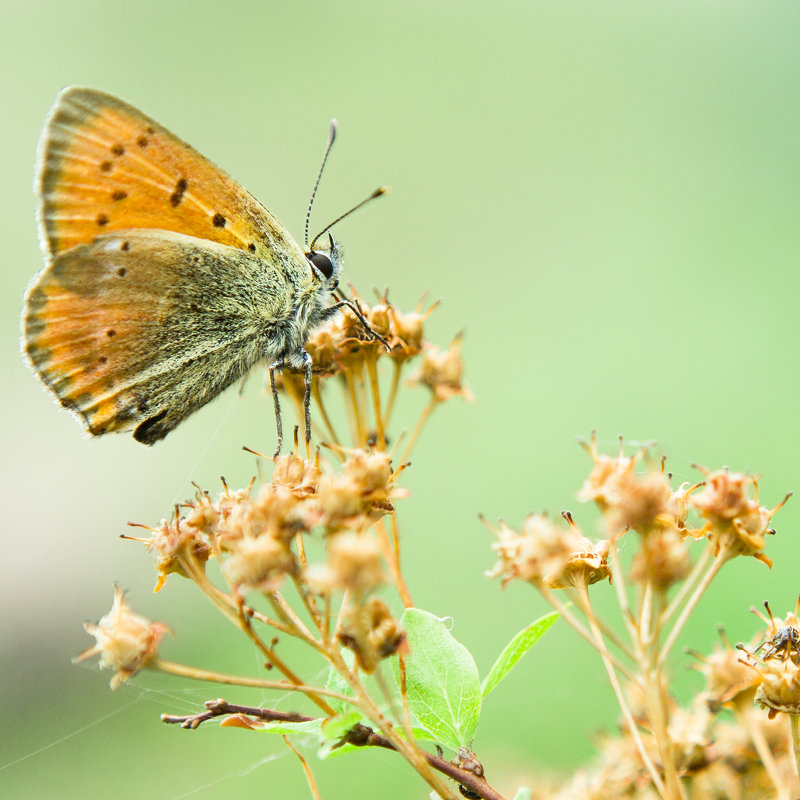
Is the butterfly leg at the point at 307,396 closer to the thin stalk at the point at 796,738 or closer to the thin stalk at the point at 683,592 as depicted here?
the thin stalk at the point at 683,592

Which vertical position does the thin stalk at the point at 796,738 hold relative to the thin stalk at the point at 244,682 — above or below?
below

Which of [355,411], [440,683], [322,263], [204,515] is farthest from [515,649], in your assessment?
[322,263]

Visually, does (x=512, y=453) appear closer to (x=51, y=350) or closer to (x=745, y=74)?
(x=51, y=350)

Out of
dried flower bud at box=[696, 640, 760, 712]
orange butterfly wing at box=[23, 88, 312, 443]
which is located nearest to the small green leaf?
dried flower bud at box=[696, 640, 760, 712]

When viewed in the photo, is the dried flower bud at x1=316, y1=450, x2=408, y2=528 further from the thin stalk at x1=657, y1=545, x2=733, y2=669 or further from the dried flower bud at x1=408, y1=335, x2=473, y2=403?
the dried flower bud at x1=408, y1=335, x2=473, y2=403

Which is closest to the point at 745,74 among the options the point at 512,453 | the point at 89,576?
the point at 512,453

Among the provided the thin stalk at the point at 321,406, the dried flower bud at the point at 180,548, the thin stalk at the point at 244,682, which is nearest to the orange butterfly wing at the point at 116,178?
the thin stalk at the point at 321,406
